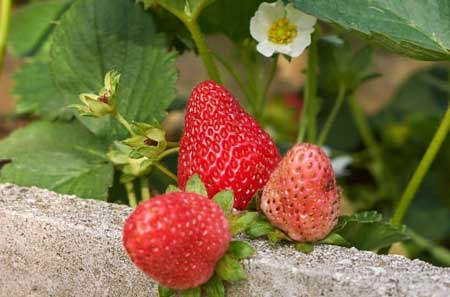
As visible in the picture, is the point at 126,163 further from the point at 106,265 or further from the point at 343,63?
the point at 343,63

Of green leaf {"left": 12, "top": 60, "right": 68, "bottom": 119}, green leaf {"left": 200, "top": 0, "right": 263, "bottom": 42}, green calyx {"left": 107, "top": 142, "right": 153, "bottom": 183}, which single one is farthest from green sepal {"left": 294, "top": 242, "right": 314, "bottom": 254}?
green leaf {"left": 12, "top": 60, "right": 68, "bottom": 119}

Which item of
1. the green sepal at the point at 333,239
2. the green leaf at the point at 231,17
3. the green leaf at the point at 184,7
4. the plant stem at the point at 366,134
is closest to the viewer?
the green sepal at the point at 333,239

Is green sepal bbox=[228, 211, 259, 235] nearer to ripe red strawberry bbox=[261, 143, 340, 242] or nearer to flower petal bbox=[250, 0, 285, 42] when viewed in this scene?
ripe red strawberry bbox=[261, 143, 340, 242]

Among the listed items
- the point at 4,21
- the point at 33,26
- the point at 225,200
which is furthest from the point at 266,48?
the point at 33,26

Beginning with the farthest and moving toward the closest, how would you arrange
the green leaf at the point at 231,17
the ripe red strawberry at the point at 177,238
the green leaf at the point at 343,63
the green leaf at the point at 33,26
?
the green leaf at the point at 33,26, the green leaf at the point at 343,63, the green leaf at the point at 231,17, the ripe red strawberry at the point at 177,238

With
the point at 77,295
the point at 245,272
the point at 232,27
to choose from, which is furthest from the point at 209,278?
the point at 232,27

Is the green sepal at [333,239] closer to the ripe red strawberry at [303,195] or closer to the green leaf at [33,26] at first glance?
the ripe red strawberry at [303,195]

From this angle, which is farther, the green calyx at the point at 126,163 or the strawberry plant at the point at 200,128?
the green calyx at the point at 126,163

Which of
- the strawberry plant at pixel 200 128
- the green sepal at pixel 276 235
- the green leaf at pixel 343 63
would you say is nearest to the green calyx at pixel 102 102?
the strawberry plant at pixel 200 128
